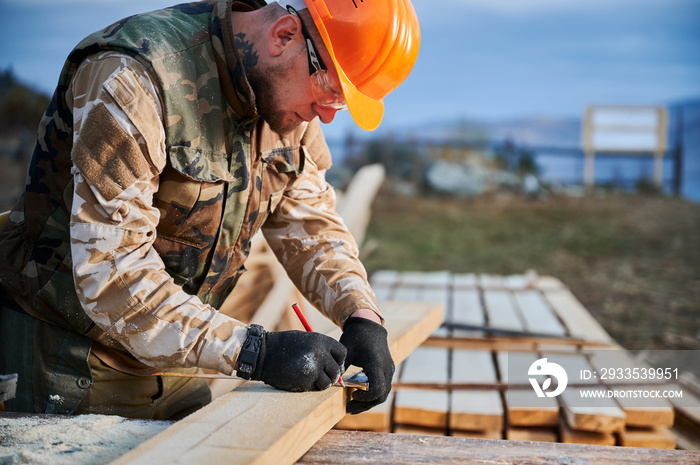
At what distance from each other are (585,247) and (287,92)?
29.1 feet

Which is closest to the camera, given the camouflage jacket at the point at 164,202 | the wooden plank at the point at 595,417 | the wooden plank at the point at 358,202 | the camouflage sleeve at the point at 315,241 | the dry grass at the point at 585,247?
the camouflage jacket at the point at 164,202

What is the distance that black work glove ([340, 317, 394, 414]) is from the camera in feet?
6.36

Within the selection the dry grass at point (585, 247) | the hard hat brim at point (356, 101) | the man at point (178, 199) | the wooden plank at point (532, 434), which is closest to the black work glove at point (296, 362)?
the man at point (178, 199)

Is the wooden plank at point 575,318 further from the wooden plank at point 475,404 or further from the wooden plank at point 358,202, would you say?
the wooden plank at point 358,202

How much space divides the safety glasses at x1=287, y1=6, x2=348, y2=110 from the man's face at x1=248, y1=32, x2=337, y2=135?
0.02 metres

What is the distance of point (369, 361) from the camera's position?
1965 millimetres

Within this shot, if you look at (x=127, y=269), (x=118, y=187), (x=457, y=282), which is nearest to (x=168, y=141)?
(x=118, y=187)

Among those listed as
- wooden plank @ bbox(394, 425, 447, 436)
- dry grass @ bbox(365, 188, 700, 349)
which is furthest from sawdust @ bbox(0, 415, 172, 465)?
dry grass @ bbox(365, 188, 700, 349)

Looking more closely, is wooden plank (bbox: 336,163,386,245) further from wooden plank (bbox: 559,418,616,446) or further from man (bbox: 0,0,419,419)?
man (bbox: 0,0,419,419)

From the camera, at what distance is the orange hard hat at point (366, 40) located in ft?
6.14

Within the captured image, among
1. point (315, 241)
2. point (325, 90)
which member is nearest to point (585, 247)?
point (315, 241)

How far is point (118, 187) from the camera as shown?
5.39ft

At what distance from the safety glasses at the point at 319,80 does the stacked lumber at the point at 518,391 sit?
134 centimetres

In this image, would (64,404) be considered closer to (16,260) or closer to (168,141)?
(16,260)
